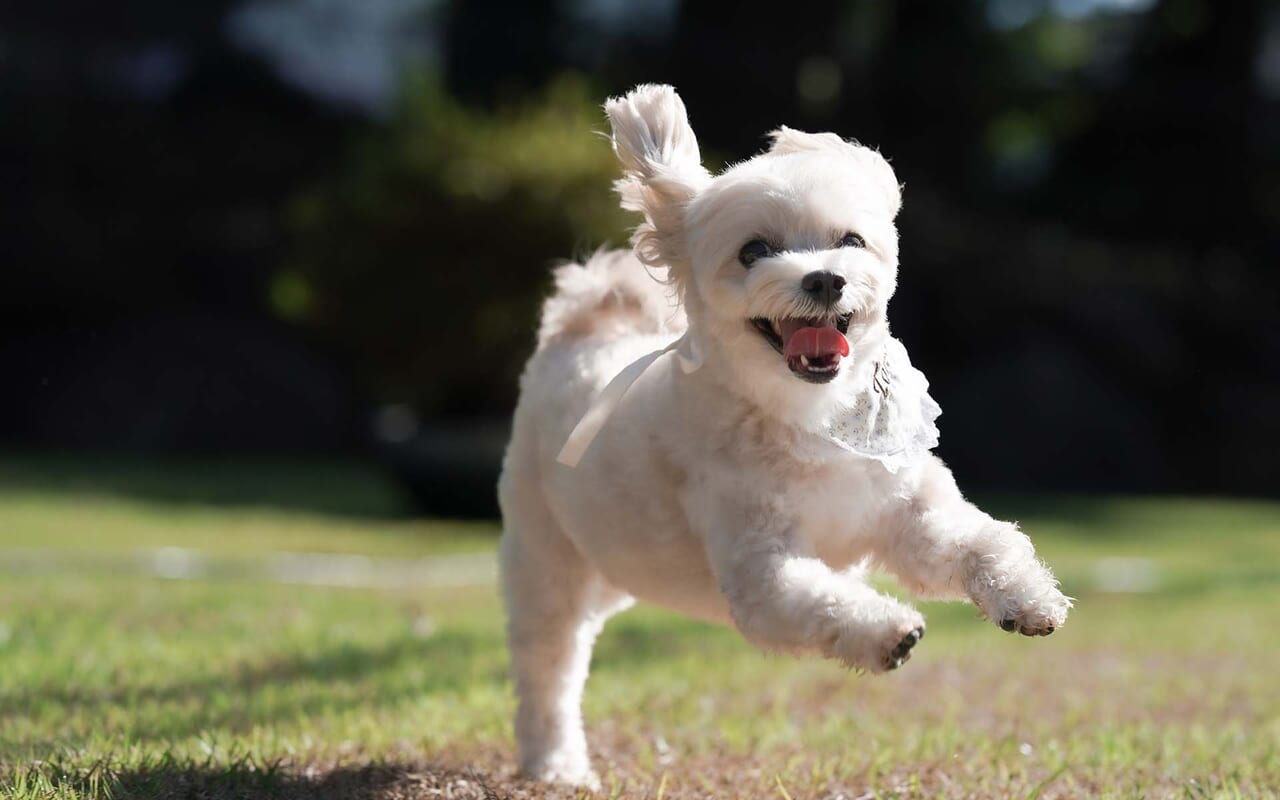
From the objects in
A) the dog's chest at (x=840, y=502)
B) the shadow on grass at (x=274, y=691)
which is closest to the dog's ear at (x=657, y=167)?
the dog's chest at (x=840, y=502)

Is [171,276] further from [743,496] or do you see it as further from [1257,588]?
[743,496]

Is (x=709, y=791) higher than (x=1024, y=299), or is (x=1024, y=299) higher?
(x=1024, y=299)

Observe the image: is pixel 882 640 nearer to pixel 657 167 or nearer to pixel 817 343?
pixel 817 343

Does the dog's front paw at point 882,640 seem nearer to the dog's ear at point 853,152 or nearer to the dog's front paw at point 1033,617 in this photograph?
the dog's front paw at point 1033,617

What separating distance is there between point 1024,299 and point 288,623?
537 inches

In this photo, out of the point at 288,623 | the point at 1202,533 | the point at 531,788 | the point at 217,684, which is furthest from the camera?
the point at 1202,533

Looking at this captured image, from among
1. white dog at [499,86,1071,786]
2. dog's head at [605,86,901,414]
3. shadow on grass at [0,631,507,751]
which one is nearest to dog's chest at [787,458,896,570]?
white dog at [499,86,1071,786]

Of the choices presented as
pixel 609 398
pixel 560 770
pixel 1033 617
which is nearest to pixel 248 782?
pixel 560 770

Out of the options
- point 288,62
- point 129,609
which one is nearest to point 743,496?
point 129,609

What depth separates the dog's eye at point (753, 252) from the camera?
Result: 10.8 ft

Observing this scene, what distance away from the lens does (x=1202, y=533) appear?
15078 mm

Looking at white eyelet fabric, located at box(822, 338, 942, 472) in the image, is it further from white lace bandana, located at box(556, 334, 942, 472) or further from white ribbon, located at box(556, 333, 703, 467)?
white ribbon, located at box(556, 333, 703, 467)

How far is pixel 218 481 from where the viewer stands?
1641 centimetres

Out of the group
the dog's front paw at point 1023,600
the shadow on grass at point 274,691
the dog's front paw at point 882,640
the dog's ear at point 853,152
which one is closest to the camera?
the dog's front paw at point 882,640
